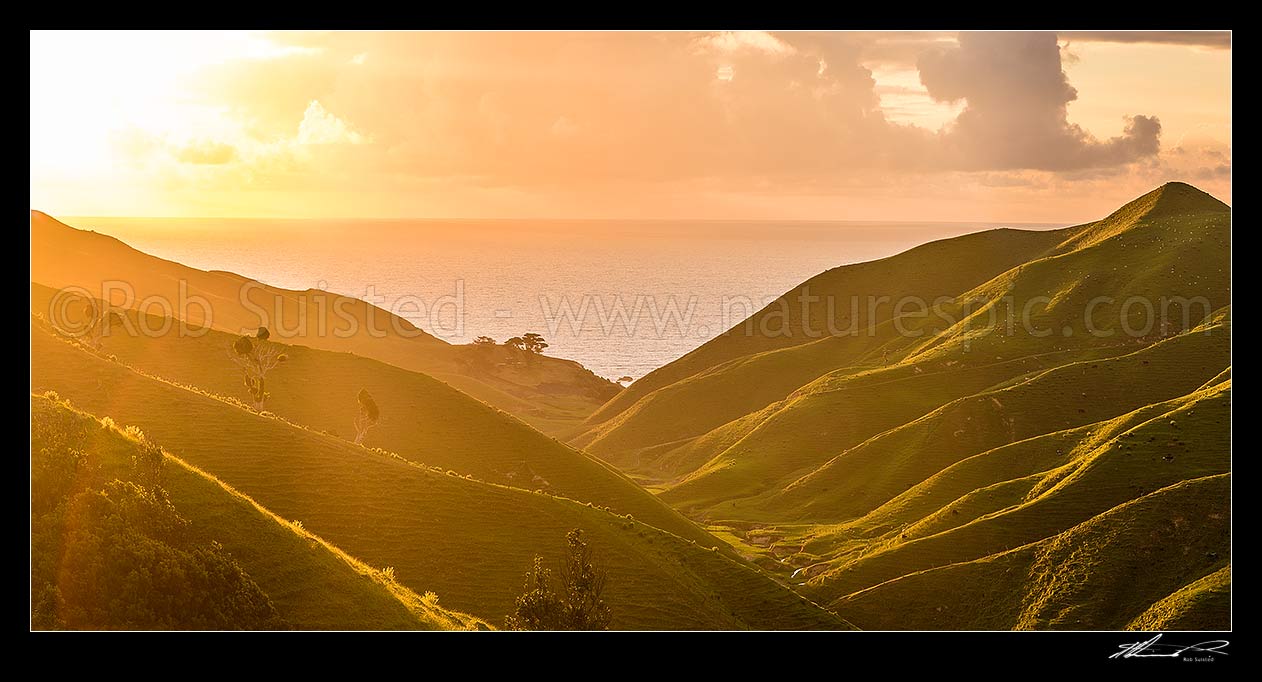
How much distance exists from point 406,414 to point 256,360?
45.1ft

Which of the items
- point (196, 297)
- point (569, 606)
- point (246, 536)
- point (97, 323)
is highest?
point (196, 297)

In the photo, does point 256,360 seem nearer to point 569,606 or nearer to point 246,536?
point 246,536

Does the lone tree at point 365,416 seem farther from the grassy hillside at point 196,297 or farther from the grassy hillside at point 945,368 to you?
the grassy hillside at point 196,297

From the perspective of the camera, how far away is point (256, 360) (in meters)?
82.2

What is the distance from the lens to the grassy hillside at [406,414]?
277 ft

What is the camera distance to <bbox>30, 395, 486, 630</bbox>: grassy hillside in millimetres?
38531

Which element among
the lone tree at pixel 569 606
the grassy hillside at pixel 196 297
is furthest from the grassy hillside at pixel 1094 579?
the grassy hillside at pixel 196 297

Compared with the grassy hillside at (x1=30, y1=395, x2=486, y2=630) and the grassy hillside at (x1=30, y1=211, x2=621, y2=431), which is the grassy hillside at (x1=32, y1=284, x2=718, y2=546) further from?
the grassy hillside at (x1=30, y1=211, x2=621, y2=431)

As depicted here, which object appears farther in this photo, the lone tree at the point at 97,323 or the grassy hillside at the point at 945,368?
the grassy hillside at the point at 945,368

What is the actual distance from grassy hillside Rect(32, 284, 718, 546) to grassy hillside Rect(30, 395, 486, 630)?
38.4 metres

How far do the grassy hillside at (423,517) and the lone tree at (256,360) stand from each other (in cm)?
995
